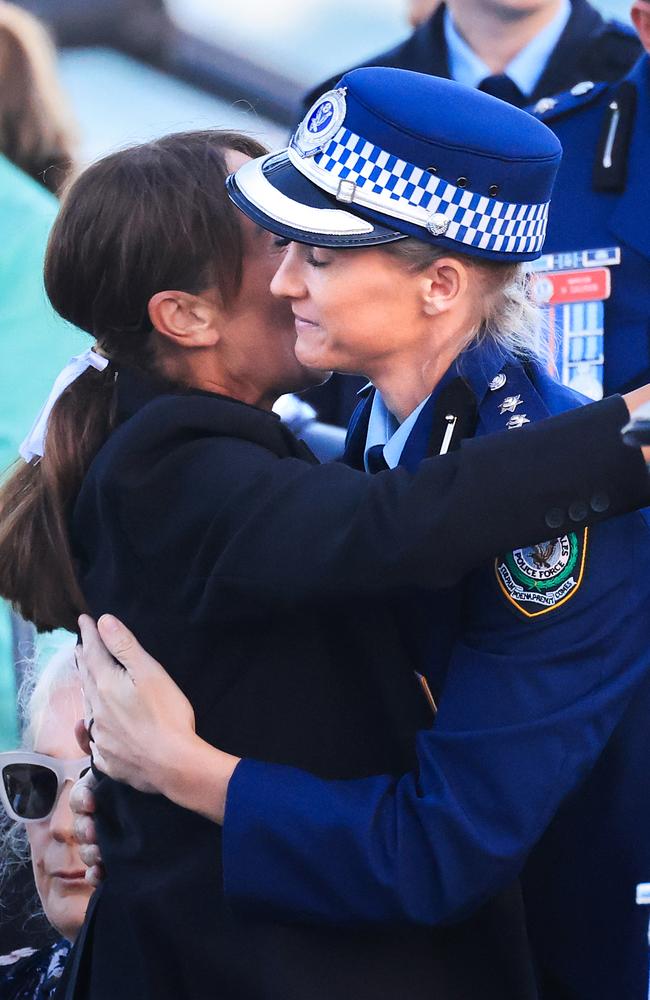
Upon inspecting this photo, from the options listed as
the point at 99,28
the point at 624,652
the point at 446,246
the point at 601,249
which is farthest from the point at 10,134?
the point at 624,652

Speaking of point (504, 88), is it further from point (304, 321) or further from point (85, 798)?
point (85, 798)

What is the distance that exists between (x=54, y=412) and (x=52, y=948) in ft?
3.34

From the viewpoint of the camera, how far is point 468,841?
4.90 ft

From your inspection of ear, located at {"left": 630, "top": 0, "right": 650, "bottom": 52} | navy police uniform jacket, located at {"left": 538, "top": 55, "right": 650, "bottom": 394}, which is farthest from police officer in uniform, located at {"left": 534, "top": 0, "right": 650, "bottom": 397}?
ear, located at {"left": 630, "top": 0, "right": 650, "bottom": 52}

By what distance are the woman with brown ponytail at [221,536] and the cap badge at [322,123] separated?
6.2 inches

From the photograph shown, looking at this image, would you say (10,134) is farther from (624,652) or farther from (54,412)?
(624,652)

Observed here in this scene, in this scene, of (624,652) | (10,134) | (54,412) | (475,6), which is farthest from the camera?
(10,134)

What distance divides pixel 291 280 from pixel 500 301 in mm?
235

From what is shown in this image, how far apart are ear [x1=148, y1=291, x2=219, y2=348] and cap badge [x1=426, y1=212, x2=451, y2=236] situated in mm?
339

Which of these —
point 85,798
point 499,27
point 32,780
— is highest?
point 499,27

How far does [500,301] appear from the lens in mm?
1689

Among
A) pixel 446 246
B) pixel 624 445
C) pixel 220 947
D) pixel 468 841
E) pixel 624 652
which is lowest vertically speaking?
pixel 220 947

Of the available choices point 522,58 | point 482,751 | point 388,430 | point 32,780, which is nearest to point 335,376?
point 522,58

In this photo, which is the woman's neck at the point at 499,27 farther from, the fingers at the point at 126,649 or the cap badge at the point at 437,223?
the fingers at the point at 126,649
